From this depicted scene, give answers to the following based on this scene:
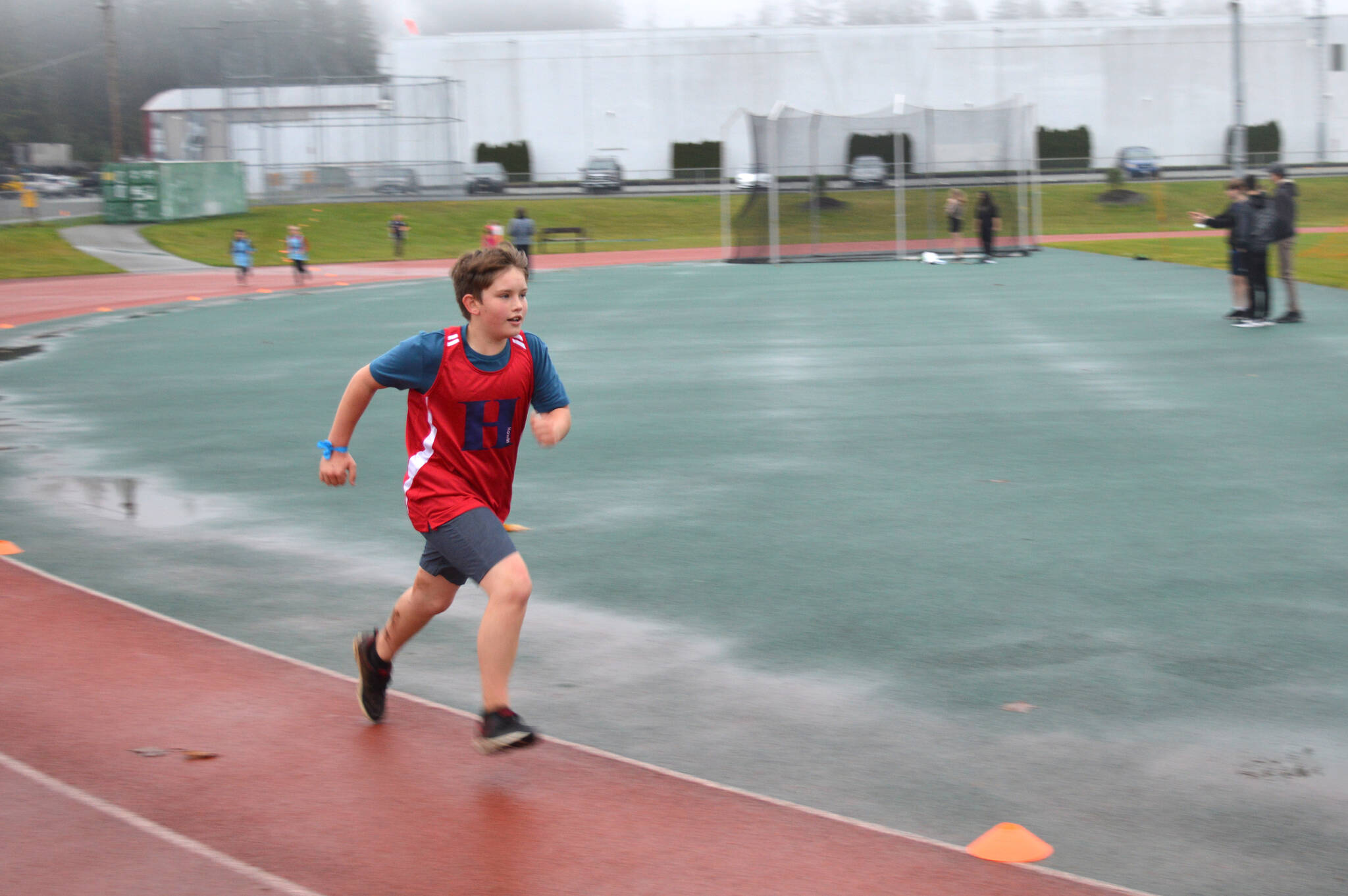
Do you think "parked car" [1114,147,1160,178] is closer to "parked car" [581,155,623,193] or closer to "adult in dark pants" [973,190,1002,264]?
"parked car" [581,155,623,193]

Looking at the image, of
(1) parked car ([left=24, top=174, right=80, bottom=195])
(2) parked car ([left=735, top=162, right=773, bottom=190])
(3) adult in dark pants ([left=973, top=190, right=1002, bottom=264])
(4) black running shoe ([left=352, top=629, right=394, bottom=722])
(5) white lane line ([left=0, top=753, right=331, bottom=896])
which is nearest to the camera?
(5) white lane line ([left=0, top=753, right=331, bottom=896])

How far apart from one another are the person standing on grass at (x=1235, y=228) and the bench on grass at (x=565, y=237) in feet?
82.7

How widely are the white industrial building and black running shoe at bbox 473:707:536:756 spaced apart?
63621mm

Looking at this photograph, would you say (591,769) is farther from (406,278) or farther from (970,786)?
(406,278)

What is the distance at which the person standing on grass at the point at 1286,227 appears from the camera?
54.2 ft

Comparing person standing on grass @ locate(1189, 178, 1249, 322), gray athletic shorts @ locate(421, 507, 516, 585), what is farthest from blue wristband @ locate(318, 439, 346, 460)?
person standing on grass @ locate(1189, 178, 1249, 322)

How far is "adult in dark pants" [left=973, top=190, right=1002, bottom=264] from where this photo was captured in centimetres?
3033

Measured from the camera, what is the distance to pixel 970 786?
4270 millimetres

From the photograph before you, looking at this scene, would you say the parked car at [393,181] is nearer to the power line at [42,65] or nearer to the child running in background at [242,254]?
the child running in background at [242,254]

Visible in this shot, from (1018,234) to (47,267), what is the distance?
24722mm

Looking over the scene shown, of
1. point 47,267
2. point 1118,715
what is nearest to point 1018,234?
point 47,267

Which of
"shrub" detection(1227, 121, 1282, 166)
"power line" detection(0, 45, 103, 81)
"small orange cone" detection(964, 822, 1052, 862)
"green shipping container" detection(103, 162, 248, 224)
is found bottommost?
"small orange cone" detection(964, 822, 1052, 862)

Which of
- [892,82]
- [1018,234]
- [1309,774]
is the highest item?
[892,82]

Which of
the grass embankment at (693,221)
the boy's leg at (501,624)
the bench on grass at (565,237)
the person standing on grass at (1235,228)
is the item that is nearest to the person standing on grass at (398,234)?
the grass embankment at (693,221)
